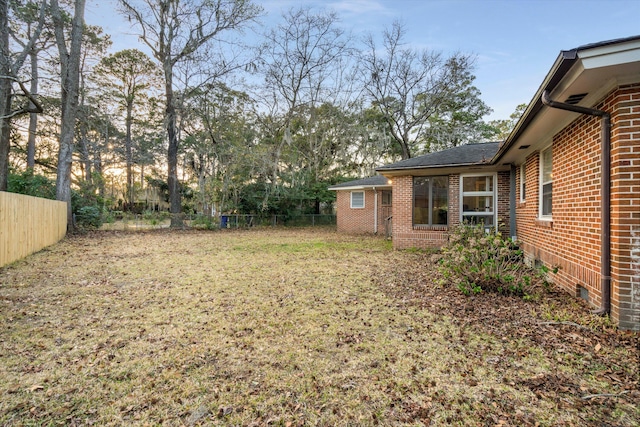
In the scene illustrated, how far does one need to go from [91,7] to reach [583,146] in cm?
1897

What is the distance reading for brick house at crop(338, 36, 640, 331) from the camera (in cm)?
325

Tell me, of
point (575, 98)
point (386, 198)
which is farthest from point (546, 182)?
point (386, 198)

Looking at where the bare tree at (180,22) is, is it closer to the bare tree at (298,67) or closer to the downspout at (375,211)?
the bare tree at (298,67)

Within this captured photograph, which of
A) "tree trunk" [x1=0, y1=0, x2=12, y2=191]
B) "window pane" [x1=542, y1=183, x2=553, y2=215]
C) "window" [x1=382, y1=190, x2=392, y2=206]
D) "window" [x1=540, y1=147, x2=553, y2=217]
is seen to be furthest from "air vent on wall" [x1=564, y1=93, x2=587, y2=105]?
"tree trunk" [x1=0, y1=0, x2=12, y2=191]

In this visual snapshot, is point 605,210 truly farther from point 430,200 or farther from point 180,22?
point 180,22

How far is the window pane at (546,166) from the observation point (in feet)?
19.3

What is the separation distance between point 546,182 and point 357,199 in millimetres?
11468

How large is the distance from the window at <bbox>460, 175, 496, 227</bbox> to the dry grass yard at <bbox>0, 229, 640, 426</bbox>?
4.93 m

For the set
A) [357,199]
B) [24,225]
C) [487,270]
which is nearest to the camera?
[487,270]

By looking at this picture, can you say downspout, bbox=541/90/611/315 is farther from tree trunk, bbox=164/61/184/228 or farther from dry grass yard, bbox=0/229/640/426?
tree trunk, bbox=164/61/184/228

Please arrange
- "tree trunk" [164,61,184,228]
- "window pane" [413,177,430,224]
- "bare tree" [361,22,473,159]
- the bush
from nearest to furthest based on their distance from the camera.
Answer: "window pane" [413,177,430,224] → the bush → "tree trunk" [164,61,184,228] → "bare tree" [361,22,473,159]

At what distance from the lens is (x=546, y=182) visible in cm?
604

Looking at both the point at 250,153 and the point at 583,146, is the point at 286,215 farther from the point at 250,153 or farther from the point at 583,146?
Answer: the point at 583,146

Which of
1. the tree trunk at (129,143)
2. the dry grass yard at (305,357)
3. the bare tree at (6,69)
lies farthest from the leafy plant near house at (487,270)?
the tree trunk at (129,143)
